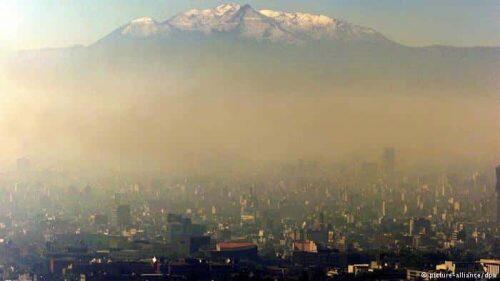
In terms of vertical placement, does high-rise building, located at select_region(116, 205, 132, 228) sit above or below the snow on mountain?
below

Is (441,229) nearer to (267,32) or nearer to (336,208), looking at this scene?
(336,208)

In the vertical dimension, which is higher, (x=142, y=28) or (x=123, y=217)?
(x=142, y=28)

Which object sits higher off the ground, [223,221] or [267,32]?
[267,32]

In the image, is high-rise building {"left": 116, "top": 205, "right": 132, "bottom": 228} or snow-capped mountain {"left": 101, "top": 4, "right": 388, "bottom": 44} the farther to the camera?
high-rise building {"left": 116, "top": 205, "right": 132, "bottom": 228}

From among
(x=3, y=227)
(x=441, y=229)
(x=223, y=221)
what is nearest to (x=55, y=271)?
(x=3, y=227)

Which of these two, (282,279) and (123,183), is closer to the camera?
(282,279)

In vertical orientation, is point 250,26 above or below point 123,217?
above

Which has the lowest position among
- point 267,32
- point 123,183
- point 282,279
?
point 282,279

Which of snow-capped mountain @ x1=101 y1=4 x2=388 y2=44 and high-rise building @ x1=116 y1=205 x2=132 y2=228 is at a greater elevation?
snow-capped mountain @ x1=101 y1=4 x2=388 y2=44
